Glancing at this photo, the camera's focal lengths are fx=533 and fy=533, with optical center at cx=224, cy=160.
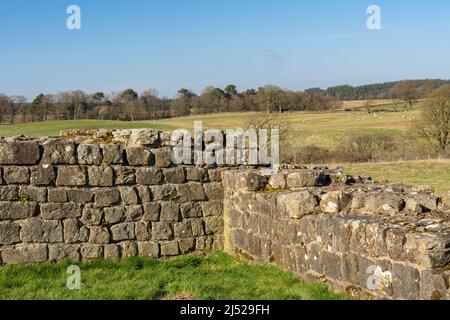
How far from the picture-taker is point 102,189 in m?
8.86

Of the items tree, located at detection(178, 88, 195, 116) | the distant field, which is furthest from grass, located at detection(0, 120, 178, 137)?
the distant field

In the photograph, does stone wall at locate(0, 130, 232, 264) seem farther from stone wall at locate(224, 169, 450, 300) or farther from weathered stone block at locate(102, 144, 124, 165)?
stone wall at locate(224, 169, 450, 300)

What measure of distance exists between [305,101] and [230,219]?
81874 mm

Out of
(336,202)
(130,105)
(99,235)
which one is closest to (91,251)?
(99,235)

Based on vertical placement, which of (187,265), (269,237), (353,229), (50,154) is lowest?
(187,265)

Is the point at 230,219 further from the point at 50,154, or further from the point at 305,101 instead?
the point at 305,101

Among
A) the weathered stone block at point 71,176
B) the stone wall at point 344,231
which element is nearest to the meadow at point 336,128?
the stone wall at point 344,231

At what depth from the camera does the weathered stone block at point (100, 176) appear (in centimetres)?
880

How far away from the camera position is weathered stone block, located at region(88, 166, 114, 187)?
8.80m

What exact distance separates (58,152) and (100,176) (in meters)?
0.78

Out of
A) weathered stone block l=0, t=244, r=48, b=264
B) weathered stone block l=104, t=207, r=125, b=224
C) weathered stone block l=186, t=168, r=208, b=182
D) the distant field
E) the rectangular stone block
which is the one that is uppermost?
the distant field

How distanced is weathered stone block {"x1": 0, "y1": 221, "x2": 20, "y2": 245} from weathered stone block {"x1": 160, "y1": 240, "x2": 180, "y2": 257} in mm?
2372
